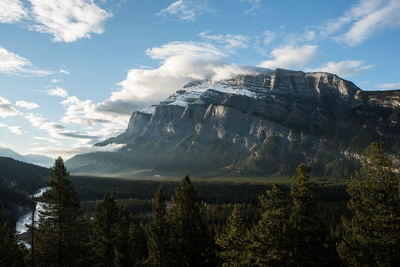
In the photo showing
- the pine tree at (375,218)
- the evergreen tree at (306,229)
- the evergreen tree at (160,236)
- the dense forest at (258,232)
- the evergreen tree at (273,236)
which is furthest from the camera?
the evergreen tree at (160,236)

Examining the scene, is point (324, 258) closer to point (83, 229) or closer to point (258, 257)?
point (258, 257)

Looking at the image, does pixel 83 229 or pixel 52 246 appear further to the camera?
pixel 83 229

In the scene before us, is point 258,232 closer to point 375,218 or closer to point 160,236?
point 375,218

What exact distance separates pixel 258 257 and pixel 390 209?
40.9 feet

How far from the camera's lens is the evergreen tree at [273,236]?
2769 cm

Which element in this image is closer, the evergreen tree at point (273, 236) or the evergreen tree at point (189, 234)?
the evergreen tree at point (273, 236)

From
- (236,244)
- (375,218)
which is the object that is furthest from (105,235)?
(375,218)

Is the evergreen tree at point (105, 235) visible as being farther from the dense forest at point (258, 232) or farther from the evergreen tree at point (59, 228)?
the evergreen tree at point (59, 228)

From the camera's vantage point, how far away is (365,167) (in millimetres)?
27281

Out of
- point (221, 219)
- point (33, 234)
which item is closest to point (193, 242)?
point (33, 234)

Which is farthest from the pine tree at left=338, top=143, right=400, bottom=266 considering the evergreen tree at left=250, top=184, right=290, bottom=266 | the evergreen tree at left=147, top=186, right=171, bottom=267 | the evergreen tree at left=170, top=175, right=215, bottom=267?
the evergreen tree at left=147, top=186, right=171, bottom=267

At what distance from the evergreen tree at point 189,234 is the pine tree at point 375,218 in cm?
1934

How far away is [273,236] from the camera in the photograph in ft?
92.6

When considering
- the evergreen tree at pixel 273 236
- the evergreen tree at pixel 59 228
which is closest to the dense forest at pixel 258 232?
the evergreen tree at pixel 273 236
